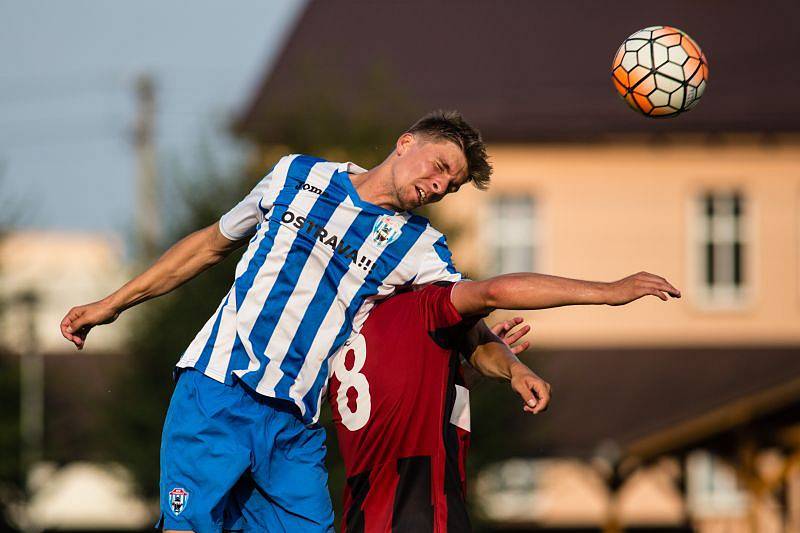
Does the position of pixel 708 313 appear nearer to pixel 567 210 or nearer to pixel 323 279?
pixel 567 210

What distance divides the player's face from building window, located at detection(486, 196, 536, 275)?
65.1 feet

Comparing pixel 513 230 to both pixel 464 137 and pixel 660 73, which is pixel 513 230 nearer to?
pixel 660 73

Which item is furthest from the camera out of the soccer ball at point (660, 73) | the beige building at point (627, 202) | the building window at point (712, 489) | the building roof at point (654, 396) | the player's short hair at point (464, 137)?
the building window at point (712, 489)

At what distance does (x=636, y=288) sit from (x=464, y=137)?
3.58 feet

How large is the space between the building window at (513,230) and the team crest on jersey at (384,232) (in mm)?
19773

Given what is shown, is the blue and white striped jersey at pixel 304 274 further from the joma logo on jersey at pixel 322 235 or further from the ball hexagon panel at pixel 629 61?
the ball hexagon panel at pixel 629 61

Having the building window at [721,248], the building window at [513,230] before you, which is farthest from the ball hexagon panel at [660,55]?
the building window at [721,248]

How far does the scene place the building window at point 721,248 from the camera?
83.5ft

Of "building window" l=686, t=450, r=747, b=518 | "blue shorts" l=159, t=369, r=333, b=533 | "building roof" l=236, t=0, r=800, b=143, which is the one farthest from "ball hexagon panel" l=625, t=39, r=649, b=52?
"building window" l=686, t=450, r=747, b=518

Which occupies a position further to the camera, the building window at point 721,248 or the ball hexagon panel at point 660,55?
the building window at point 721,248

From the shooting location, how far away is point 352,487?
6230 millimetres

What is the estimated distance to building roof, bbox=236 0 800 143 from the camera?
25.4m

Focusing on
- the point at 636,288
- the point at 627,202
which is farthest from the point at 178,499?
the point at 627,202

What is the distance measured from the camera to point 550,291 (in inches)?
207
